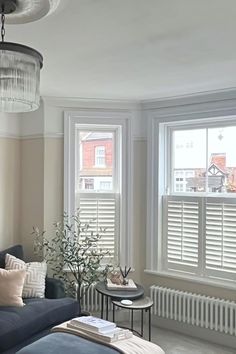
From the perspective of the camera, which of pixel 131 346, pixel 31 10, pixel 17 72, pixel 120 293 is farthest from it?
pixel 120 293

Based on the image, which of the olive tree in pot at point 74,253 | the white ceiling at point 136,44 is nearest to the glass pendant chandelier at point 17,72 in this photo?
the white ceiling at point 136,44

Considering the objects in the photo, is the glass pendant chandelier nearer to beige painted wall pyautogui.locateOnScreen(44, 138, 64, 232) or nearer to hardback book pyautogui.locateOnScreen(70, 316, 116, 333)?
hardback book pyautogui.locateOnScreen(70, 316, 116, 333)

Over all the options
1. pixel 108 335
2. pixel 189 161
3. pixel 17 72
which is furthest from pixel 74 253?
pixel 17 72

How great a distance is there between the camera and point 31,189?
4449 millimetres

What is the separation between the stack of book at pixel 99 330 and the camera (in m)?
2.66

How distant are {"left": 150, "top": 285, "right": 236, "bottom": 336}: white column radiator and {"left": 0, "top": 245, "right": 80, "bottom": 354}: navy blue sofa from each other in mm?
1004

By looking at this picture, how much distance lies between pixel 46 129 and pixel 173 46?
6.74 feet

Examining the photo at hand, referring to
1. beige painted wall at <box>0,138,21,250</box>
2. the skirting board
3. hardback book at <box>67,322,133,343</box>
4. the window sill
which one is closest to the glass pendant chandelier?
hardback book at <box>67,322,133,343</box>

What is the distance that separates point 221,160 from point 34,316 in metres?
2.37

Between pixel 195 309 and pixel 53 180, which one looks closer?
pixel 195 309

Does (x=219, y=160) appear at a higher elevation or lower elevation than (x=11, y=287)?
higher

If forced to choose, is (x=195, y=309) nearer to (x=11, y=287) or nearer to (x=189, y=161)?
(x=189, y=161)

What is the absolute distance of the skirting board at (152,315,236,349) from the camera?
3858 millimetres

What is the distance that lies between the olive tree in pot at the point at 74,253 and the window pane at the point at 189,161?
1058 mm
